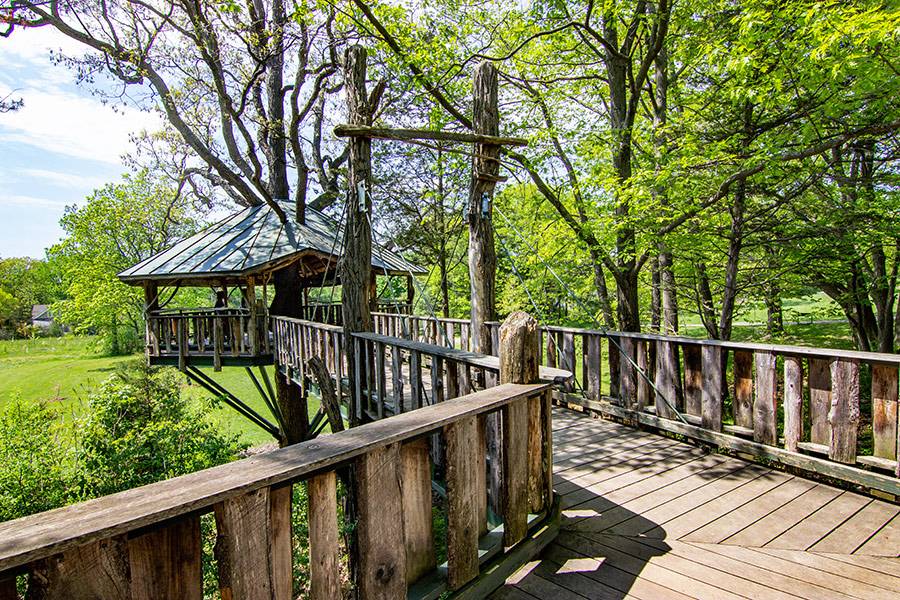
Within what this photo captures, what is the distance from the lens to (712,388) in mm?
4301

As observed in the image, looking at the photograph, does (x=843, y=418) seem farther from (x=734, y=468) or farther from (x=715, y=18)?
(x=715, y=18)

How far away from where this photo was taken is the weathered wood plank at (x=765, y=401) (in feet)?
12.7

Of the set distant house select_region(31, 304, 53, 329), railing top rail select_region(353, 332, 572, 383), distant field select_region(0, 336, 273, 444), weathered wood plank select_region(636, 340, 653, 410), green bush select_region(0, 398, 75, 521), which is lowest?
distant field select_region(0, 336, 273, 444)

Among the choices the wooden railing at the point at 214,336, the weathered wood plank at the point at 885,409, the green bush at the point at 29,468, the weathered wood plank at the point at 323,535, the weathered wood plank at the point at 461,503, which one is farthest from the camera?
the wooden railing at the point at 214,336

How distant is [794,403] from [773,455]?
47 centimetres

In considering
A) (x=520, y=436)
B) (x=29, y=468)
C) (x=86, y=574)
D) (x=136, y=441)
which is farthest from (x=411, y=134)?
(x=29, y=468)

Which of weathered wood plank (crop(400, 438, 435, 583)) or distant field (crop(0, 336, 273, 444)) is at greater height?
weathered wood plank (crop(400, 438, 435, 583))

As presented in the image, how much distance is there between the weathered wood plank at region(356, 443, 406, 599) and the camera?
5.75 ft

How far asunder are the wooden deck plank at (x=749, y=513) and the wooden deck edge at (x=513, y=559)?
0.82 m

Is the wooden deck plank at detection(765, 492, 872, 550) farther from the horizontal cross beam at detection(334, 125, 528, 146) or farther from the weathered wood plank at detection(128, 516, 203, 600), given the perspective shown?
the horizontal cross beam at detection(334, 125, 528, 146)

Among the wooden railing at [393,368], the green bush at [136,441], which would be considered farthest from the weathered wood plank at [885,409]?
the green bush at [136,441]

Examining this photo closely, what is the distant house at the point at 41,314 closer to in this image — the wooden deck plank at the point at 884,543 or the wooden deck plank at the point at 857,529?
the wooden deck plank at the point at 857,529

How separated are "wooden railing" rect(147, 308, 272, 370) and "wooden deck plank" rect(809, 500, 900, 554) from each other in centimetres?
1108

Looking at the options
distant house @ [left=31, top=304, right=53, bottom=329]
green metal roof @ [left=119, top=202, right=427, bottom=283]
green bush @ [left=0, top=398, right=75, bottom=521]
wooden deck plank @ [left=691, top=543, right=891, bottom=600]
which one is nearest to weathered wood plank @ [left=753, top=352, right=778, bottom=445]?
wooden deck plank @ [left=691, top=543, right=891, bottom=600]
